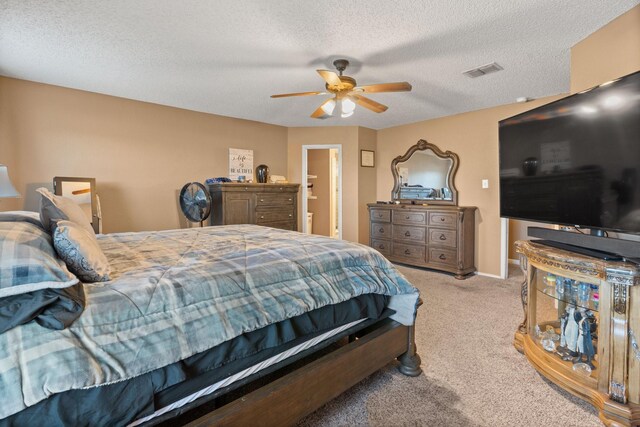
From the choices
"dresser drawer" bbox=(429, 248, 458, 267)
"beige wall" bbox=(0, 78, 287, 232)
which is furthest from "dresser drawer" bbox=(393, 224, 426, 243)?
"beige wall" bbox=(0, 78, 287, 232)

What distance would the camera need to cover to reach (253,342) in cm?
124

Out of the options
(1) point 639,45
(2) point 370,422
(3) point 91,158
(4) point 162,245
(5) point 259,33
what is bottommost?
(2) point 370,422

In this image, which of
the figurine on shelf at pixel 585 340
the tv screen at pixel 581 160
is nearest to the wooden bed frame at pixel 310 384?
the figurine on shelf at pixel 585 340

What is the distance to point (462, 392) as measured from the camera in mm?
1758

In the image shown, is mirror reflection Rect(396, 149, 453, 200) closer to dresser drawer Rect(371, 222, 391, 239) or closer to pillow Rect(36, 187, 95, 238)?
dresser drawer Rect(371, 222, 391, 239)

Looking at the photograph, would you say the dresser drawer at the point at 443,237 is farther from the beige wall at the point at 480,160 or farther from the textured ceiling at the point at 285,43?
the textured ceiling at the point at 285,43

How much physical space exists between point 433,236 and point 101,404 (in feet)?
13.4

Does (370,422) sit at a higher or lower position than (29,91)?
lower

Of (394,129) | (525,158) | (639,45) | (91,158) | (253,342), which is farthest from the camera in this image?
(394,129)

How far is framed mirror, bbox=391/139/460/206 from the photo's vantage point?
459 cm

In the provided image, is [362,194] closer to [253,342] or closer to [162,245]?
[162,245]

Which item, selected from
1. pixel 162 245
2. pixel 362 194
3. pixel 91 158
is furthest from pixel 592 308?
pixel 91 158

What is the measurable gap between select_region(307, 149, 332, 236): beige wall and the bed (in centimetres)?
451

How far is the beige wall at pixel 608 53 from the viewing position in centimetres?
196
